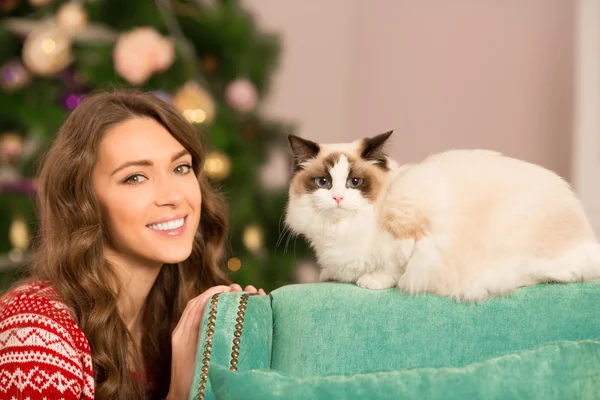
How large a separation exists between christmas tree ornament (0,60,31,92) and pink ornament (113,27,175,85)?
0.43 metres

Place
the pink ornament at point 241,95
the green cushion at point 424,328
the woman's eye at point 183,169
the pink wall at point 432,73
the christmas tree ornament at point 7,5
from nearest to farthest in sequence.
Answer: the green cushion at point 424,328
the woman's eye at point 183,169
the pink ornament at point 241,95
the christmas tree ornament at point 7,5
the pink wall at point 432,73

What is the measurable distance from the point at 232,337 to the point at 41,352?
353 millimetres

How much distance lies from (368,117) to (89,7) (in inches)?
59.4

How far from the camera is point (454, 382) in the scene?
0.88m

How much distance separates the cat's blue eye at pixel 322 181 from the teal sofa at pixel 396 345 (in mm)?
226

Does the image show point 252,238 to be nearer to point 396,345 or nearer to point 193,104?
point 193,104

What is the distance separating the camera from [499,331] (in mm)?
1026

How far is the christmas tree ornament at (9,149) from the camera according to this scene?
234 centimetres

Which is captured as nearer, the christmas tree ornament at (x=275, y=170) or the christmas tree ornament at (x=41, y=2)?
the christmas tree ornament at (x=41, y=2)

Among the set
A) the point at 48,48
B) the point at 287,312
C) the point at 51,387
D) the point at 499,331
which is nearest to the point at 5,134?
the point at 48,48

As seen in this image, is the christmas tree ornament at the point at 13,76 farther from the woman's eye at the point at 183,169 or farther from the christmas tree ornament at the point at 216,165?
the woman's eye at the point at 183,169

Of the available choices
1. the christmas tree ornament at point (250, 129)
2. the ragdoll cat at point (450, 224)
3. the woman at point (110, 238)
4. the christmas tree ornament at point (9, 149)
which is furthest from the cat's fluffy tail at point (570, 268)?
the christmas tree ornament at point (9, 149)

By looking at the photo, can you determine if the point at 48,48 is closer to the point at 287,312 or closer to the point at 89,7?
the point at 89,7

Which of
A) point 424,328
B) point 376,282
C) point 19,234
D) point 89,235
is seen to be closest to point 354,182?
point 376,282
